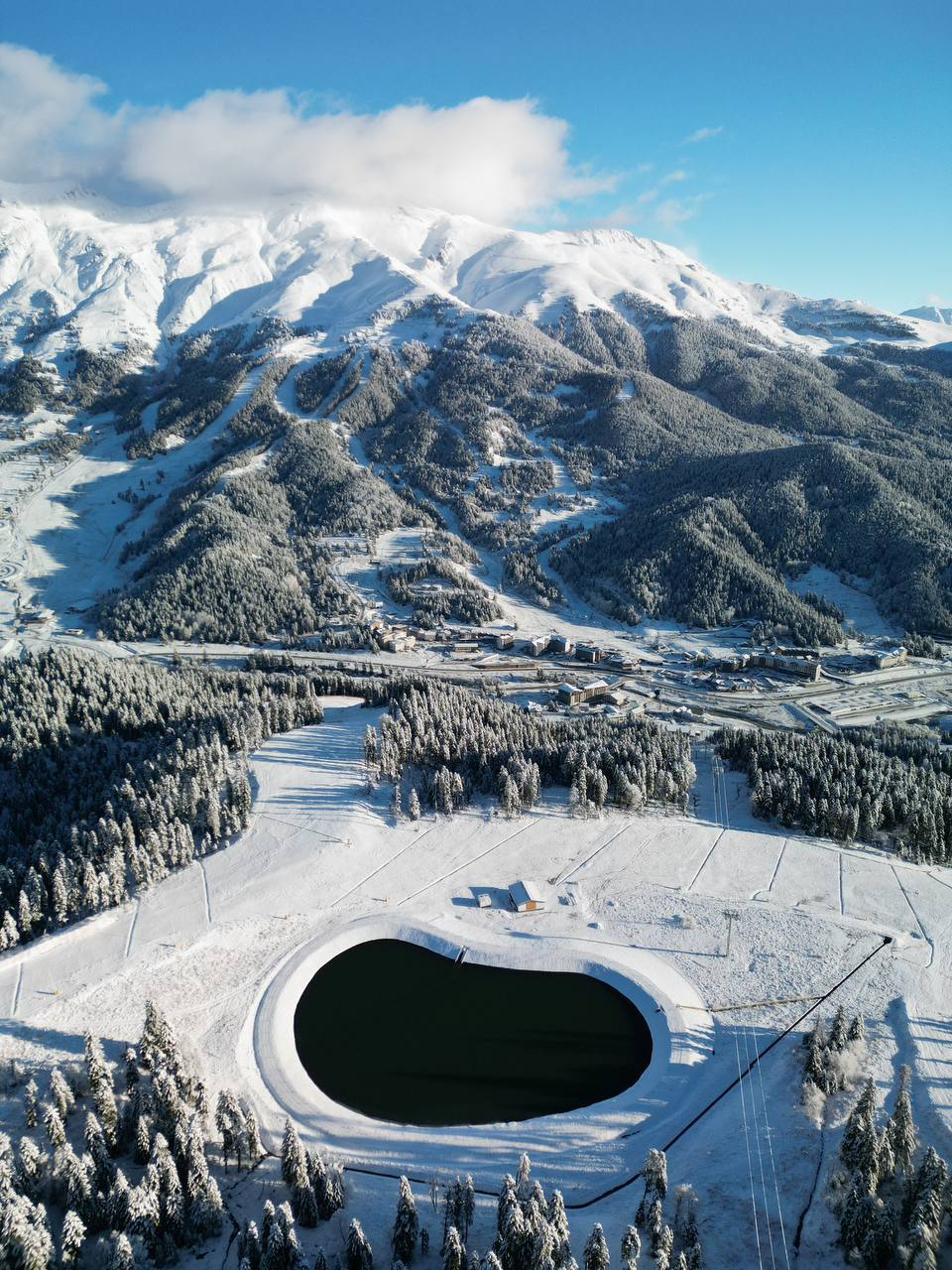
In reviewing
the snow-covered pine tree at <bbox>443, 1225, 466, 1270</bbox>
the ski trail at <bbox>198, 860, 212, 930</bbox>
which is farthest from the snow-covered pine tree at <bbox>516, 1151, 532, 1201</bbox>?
the ski trail at <bbox>198, 860, 212, 930</bbox>

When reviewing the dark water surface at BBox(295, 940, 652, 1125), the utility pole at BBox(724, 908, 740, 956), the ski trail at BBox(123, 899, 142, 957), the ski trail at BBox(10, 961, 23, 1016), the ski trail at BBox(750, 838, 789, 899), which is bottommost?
the dark water surface at BBox(295, 940, 652, 1125)

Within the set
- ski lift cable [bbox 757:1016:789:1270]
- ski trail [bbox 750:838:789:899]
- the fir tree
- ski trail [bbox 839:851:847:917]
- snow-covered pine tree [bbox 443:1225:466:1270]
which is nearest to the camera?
snow-covered pine tree [bbox 443:1225:466:1270]

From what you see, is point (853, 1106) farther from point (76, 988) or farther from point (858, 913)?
point (76, 988)

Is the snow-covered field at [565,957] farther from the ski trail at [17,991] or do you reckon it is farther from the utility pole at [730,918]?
the utility pole at [730,918]

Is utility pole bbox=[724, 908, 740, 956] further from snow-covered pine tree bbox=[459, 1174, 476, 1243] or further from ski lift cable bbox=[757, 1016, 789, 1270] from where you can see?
snow-covered pine tree bbox=[459, 1174, 476, 1243]

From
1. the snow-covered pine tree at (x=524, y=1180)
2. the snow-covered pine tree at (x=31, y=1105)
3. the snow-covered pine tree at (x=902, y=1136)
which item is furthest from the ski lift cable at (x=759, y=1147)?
the snow-covered pine tree at (x=31, y=1105)

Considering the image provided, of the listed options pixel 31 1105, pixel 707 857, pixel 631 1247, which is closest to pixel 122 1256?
pixel 31 1105

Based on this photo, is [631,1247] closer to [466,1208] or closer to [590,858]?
[466,1208]

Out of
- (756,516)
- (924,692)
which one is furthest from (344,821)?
(756,516)
